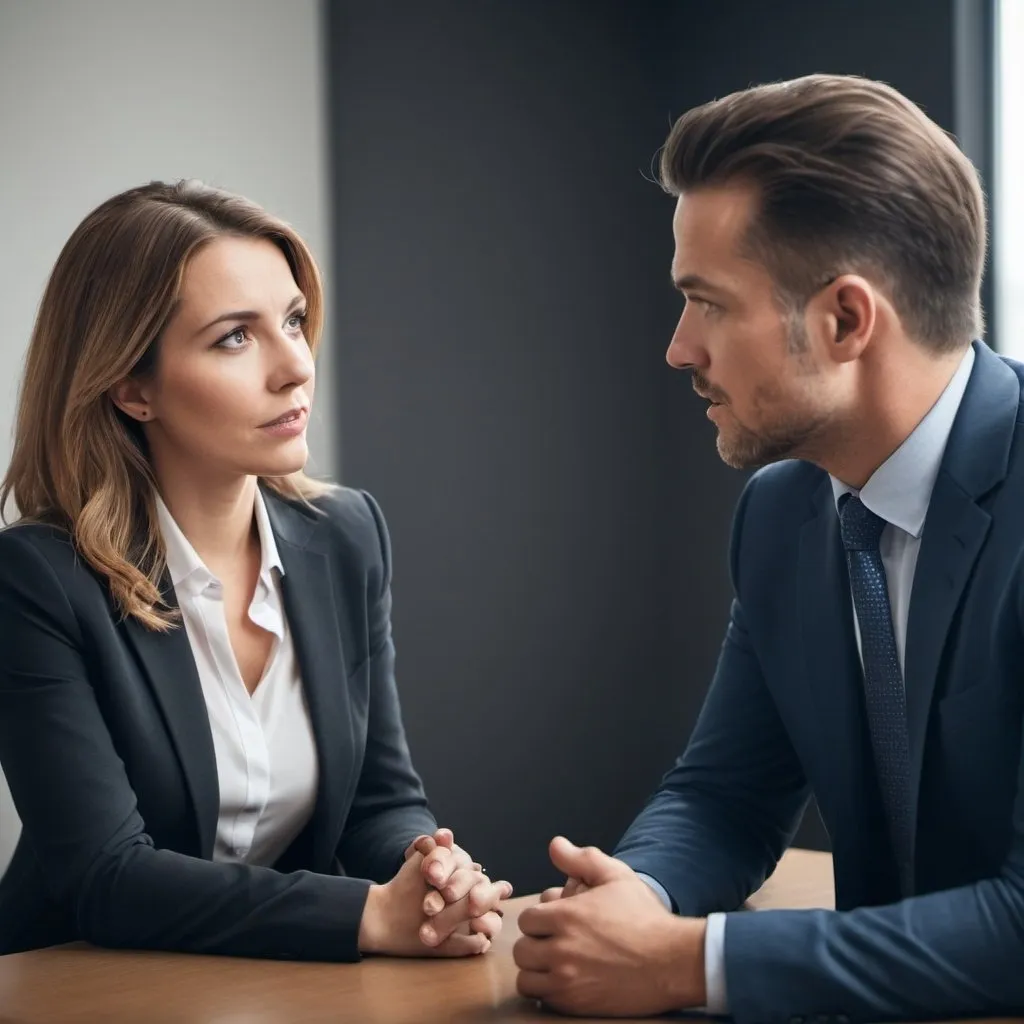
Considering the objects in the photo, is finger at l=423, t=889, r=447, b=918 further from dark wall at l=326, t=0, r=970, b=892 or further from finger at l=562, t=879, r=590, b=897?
dark wall at l=326, t=0, r=970, b=892

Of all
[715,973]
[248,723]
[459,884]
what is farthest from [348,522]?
[715,973]

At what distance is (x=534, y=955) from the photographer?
1.52 metres

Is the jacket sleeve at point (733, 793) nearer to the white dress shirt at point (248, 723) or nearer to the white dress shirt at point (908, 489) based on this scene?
the white dress shirt at point (908, 489)

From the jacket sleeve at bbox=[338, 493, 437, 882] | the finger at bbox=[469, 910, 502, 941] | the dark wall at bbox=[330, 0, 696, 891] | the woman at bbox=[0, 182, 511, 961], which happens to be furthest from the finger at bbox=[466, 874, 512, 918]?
the dark wall at bbox=[330, 0, 696, 891]

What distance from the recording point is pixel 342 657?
2.30 meters

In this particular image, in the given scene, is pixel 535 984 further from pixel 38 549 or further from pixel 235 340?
pixel 235 340

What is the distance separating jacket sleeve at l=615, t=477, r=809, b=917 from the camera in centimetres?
189

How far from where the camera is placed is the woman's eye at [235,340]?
221cm

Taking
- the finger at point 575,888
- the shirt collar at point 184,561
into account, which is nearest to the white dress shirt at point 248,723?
the shirt collar at point 184,561

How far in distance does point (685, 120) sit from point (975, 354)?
0.49m

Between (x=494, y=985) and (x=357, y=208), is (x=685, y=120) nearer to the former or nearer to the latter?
(x=494, y=985)

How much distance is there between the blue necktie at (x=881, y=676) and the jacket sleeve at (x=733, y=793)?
199 millimetres

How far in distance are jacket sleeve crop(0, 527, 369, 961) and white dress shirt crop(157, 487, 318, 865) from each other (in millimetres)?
206

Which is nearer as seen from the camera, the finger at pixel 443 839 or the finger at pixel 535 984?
the finger at pixel 535 984
